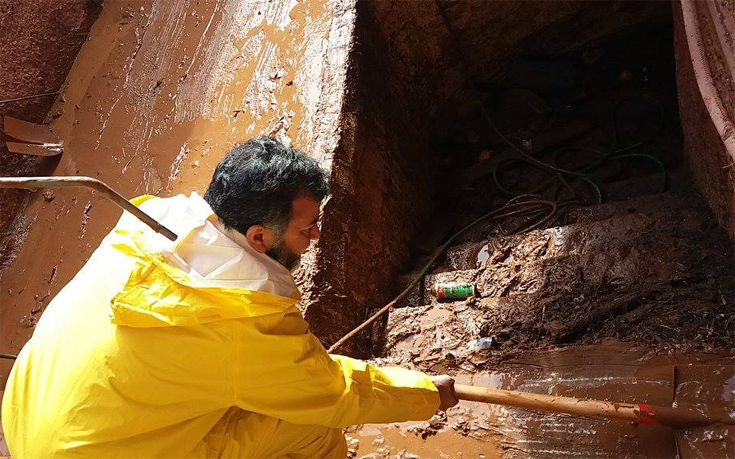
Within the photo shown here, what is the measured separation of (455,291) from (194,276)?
1.78 meters

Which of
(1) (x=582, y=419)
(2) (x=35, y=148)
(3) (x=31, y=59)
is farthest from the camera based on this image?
(3) (x=31, y=59)

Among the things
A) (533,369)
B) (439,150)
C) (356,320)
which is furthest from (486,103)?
(533,369)

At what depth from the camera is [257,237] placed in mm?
1806

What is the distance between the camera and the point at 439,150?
4.76 m

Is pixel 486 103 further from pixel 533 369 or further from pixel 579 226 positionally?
pixel 533 369

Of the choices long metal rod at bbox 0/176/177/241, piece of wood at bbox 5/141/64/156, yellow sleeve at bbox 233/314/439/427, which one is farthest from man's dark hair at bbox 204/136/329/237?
piece of wood at bbox 5/141/64/156

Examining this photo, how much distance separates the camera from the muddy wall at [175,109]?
3586 mm

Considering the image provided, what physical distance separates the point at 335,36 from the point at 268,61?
20.9 inches

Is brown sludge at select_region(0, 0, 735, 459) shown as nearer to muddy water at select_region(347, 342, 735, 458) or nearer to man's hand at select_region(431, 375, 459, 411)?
muddy water at select_region(347, 342, 735, 458)

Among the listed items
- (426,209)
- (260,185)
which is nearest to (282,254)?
(260,185)

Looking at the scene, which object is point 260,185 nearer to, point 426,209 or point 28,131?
point 426,209

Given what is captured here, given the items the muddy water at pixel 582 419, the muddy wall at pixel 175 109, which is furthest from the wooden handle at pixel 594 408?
the muddy wall at pixel 175 109

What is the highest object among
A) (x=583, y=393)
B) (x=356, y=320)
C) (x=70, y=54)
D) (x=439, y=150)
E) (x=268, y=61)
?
(x=70, y=54)

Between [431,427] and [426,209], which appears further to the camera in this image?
[426,209]
